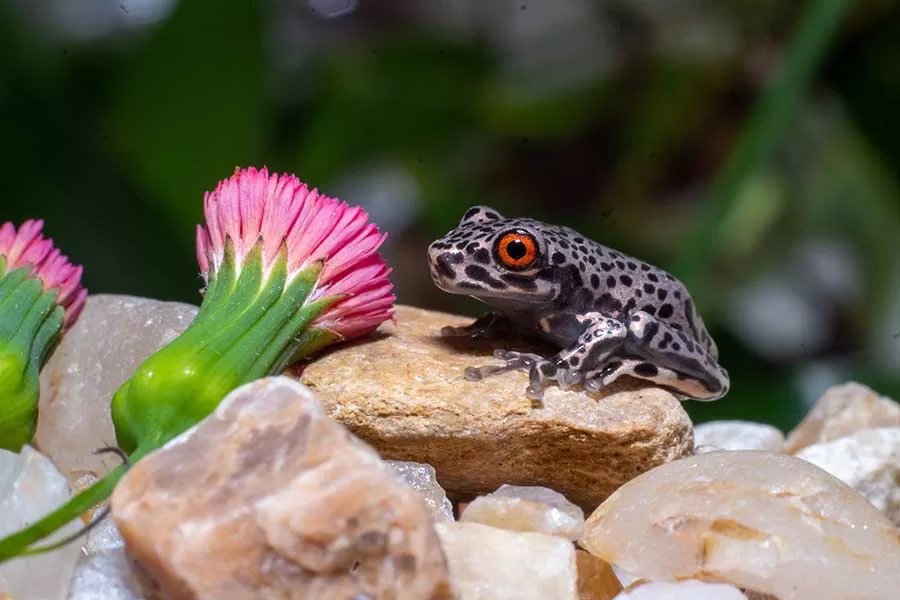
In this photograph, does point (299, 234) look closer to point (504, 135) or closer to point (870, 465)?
point (870, 465)

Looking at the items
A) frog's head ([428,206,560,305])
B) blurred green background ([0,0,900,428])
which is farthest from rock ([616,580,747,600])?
blurred green background ([0,0,900,428])

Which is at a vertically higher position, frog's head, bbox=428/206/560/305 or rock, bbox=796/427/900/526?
frog's head, bbox=428/206/560/305

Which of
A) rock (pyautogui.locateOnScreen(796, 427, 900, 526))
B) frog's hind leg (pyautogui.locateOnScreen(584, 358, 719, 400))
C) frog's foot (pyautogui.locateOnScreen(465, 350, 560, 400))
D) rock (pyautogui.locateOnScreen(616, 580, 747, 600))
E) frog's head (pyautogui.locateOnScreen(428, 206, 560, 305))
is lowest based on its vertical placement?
rock (pyautogui.locateOnScreen(796, 427, 900, 526))

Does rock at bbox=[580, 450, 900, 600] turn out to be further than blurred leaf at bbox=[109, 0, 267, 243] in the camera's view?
No

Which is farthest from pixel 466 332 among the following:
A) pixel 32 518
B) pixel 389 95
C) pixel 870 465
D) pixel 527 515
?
pixel 389 95

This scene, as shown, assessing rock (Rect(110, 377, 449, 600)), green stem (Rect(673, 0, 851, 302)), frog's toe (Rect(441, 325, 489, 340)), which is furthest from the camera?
green stem (Rect(673, 0, 851, 302))

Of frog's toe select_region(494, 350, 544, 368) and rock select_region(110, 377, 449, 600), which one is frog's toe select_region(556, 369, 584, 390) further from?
rock select_region(110, 377, 449, 600)
